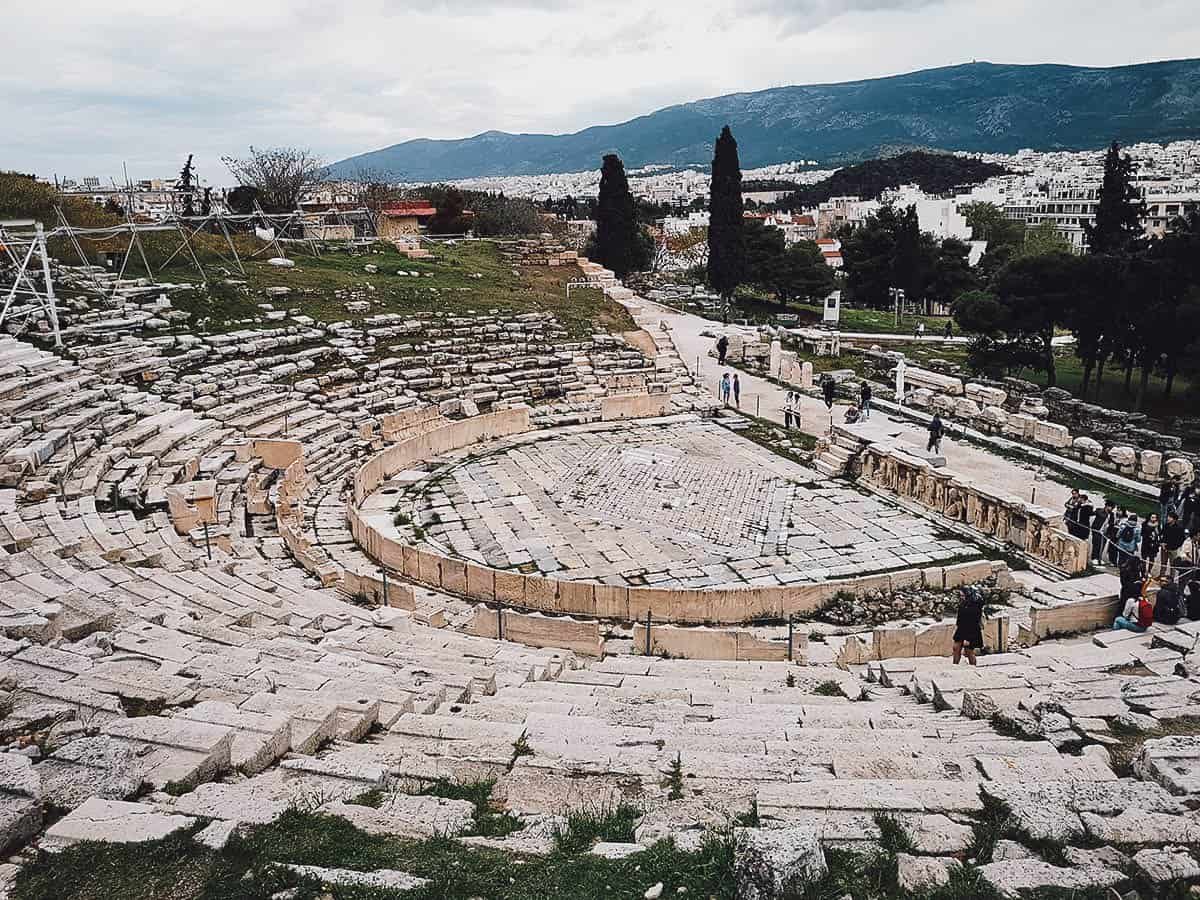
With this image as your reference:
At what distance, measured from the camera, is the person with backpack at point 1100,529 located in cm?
1384

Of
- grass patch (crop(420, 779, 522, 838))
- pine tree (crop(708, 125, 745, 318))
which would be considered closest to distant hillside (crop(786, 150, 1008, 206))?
pine tree (crop(708, 125, 745, 318))

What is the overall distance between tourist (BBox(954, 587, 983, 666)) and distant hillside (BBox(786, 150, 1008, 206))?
14072 centimetres

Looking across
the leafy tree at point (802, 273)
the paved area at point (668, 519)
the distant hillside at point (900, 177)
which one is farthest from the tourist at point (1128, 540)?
the distant hillside at point (900, 177)

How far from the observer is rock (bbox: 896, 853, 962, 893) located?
4.47 meters

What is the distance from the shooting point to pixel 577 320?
1228 inches

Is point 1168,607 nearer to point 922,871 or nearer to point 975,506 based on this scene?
point 975,506

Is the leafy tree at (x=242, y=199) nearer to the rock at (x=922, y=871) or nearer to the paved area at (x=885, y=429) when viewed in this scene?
the paved area at (x=885, y=429)

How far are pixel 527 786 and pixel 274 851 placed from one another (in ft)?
5.50

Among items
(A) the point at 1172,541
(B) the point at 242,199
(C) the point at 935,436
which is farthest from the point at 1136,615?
(B) the point at 242,199

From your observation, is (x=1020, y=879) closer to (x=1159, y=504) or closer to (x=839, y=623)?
(x=839, y=623)

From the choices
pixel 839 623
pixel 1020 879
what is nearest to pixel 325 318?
pixel 839 623

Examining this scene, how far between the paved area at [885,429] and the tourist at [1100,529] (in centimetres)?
244

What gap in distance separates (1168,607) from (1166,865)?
22.4 ft

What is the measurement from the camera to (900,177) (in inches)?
6220
